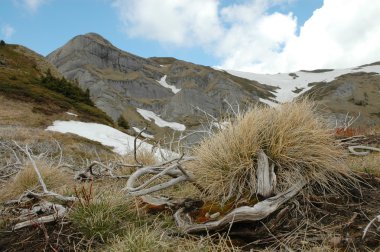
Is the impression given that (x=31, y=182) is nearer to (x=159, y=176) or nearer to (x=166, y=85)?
(x=159, y=176)

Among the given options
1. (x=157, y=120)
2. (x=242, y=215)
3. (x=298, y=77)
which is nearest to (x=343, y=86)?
(x=298, y=77)

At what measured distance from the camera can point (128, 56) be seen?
14712 centimetres

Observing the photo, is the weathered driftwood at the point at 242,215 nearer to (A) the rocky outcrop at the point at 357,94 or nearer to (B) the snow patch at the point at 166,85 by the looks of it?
(A) the rocky outcrop at the point at 357,94

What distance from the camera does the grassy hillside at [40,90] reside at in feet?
106

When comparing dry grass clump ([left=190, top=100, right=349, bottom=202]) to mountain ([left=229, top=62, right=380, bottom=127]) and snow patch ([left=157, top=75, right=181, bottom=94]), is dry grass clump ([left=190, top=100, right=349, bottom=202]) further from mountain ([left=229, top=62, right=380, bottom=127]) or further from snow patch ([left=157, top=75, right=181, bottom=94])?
snow patch ([left=157, top=75, right=181, bottom=94])

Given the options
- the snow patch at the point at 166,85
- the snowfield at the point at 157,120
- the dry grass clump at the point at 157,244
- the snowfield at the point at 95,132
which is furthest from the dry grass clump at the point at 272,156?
the snow patch at the point at 166,85

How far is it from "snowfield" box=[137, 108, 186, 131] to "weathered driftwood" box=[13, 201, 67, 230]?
89.3 meters

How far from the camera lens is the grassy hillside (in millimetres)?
32406

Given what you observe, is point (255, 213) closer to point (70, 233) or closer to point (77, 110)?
point (70, 233)

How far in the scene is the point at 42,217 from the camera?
3201 mm

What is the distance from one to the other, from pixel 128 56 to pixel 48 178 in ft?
480

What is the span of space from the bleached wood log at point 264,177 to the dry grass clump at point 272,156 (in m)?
0.07

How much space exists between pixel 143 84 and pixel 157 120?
29847 millimetres

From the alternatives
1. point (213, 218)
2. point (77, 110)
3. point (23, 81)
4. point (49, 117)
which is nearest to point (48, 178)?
point (213, 218)
